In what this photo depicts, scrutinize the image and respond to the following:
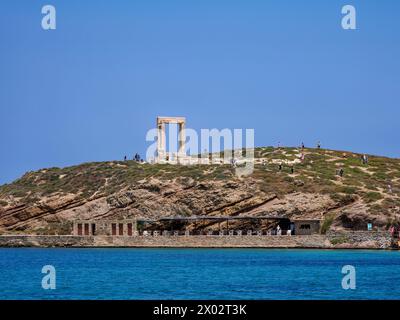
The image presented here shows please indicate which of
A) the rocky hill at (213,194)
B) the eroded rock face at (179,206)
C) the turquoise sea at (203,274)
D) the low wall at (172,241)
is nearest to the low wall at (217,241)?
the low wall at (172,241)

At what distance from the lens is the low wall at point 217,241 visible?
97.6m

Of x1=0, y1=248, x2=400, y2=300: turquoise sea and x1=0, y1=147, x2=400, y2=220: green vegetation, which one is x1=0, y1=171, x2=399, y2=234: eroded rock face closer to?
x1=0, y1=147, x2=400, y2=220: green vegetation

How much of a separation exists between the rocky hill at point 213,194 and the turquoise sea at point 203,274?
1158 centimetres

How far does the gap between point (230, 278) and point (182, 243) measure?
44.3 metres

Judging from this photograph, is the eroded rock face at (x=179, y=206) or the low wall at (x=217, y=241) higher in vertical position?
the eroded rock face at (x=179, y=206)

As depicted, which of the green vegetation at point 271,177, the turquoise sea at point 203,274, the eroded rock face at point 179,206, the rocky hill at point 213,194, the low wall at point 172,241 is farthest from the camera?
the green vegetation at point 271,177

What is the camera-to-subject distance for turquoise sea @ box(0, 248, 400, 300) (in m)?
51.4

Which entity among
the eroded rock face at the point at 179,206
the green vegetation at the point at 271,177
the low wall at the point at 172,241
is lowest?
the low wall at the point at 172,241

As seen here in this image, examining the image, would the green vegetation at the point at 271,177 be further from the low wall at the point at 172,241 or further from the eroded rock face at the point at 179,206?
the low wall at the point at 172,241

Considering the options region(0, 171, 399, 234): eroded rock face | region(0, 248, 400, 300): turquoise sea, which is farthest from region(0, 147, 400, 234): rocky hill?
region(0, 248, 400, 300): turquoise sea

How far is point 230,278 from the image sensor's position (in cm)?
6128

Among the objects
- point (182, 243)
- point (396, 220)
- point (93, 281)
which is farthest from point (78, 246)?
point (93, 281)

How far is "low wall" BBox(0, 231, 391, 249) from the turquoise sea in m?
2.78

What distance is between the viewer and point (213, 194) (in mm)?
111688
